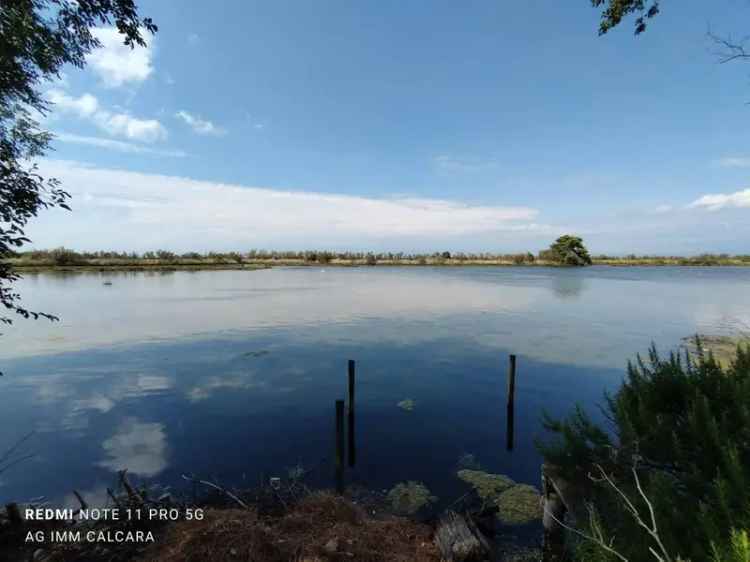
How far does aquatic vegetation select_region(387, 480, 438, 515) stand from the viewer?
723 centimetres

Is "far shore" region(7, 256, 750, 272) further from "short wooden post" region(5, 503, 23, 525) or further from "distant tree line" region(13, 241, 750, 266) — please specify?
"short wooden post" region(5, 503, 23, 525)

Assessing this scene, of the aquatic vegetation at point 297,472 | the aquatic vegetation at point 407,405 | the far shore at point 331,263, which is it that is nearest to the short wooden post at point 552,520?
the aquatic vegetation at point 297,472

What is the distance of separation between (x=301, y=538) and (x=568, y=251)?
11148cm

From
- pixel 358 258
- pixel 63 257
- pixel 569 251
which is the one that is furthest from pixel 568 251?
pixel 63 257

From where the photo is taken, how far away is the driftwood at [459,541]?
486 centimetres

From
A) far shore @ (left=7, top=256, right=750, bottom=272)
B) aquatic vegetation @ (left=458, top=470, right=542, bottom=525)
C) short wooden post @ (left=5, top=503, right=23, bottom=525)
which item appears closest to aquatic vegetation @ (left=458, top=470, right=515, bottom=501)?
aquatic vegetation @ (left=458, top=470, right=542, bottom=525)

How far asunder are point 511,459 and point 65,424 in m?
13.5

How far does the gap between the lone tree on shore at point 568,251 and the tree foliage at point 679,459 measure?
108709 mm

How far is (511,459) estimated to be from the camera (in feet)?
30.8

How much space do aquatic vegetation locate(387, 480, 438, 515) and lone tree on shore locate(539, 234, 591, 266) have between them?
107946mm

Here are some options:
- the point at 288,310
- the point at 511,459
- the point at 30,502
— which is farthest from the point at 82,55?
the point at 288,310

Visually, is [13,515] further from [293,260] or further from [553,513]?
[293,260]

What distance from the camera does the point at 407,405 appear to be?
12.5 meters

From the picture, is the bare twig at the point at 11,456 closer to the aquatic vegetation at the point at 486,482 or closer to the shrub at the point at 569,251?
the aquatic vegetation at the point at 486,482
